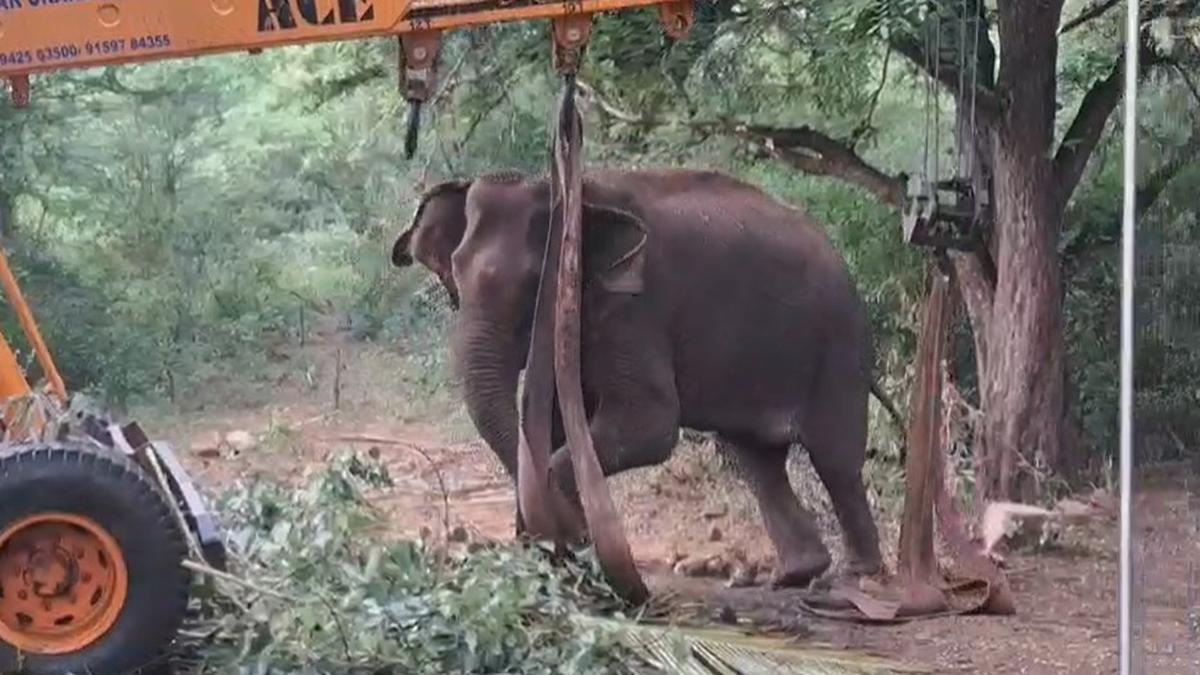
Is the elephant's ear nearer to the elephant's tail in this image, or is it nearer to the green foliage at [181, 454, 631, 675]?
the green foliage at [181, 454, 631, 675]

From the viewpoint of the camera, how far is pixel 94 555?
4.86 metres

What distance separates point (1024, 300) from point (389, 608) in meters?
3.95

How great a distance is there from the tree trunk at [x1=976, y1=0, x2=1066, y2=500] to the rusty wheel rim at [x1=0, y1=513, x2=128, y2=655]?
4184 millimetres

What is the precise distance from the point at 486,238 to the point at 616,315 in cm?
50

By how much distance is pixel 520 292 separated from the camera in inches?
249

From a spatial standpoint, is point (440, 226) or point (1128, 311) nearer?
point (1128, 311)

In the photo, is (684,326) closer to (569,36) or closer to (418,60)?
(569,36)

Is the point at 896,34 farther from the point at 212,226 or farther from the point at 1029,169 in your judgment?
the point at 212,226

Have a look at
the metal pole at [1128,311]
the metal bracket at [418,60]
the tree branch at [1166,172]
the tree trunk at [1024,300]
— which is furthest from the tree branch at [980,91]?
the metal pole at [1128,311]

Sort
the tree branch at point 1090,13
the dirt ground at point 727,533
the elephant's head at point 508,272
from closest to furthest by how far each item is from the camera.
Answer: the dirt ground at point 727,533, the elephant's head at point 508,272, the tree branch at point 1090,13

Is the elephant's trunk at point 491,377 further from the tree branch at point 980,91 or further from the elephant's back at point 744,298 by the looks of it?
the tree branch at point 980,91

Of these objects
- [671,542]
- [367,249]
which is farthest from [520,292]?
[367,249]

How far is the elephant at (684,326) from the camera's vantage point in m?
6.38

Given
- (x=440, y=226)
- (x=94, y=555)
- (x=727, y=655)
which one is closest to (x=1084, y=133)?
(x=440, y=226)
